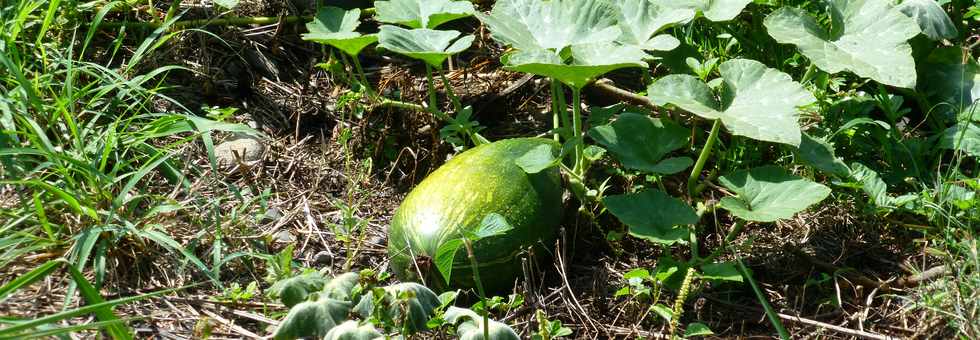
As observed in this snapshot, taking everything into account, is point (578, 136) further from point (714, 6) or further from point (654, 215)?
point (714, 6)

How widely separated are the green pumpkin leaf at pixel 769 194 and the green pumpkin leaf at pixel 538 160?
48 centimetres

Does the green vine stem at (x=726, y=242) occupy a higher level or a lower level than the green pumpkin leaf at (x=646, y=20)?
lower

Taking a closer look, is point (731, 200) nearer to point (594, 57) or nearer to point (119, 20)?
point (594, 57)

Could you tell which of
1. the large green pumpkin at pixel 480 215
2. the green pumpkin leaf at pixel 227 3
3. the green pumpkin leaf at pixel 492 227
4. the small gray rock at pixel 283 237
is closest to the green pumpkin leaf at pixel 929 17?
the large green pumpkin at pixel 480 215

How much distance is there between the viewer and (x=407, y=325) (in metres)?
2.21

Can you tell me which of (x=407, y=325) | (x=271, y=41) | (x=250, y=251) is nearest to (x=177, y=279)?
(x=250, y=251)

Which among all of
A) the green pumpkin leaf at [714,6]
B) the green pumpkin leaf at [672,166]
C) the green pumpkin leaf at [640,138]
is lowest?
the green pumpkin leaf at [672,166]

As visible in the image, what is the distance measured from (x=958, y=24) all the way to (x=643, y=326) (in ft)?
6.27

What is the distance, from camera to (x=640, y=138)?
9.82 ft

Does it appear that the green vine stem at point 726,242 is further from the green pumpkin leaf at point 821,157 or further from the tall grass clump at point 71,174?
the tall grass clump at point 71,174

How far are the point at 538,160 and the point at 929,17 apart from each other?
1.49 meters

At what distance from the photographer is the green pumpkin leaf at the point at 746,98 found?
2746 millimetres

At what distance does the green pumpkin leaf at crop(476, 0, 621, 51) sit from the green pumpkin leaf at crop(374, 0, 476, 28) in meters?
0.26

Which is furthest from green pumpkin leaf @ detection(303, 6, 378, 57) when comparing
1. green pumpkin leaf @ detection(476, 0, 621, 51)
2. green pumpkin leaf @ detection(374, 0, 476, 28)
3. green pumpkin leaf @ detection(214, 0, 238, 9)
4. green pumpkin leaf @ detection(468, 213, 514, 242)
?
green pumpkin leaf @ detection(468, 213, 514, 242)
